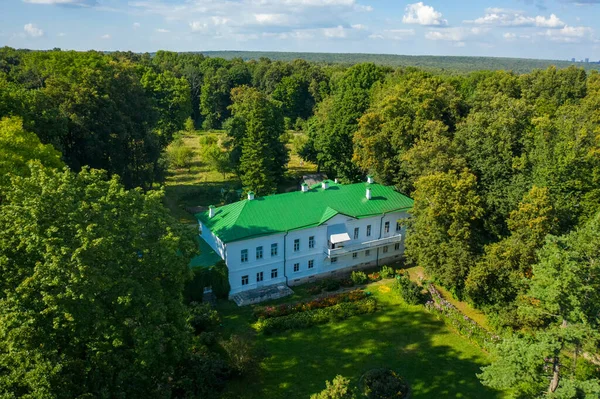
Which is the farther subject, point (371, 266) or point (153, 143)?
point (153, 143)

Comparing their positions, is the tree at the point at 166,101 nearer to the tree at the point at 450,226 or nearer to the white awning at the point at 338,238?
the white awning at the point at 338,238

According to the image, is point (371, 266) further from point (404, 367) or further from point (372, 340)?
point (404, 367)

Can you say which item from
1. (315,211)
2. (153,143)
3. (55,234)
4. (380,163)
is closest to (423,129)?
(380,163)

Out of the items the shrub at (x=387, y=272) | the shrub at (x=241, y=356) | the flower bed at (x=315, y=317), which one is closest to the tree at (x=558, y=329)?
the shrub at (x=241, y=356)

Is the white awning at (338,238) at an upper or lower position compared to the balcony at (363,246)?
upper

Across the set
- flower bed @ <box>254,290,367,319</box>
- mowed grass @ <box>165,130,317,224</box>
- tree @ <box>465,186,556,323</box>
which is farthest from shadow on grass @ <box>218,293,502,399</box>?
mowed grass @ <box>165,130,317,224</box>

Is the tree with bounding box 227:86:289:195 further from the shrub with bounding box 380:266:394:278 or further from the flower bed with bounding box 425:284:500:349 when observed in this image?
the flower bed with bounding box 425:284:500:349
